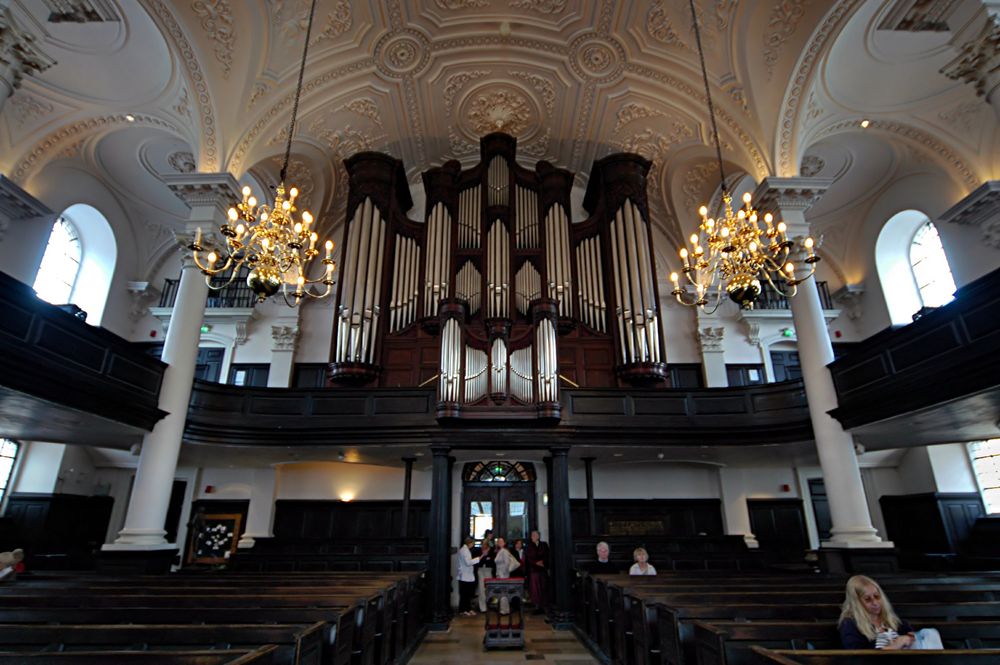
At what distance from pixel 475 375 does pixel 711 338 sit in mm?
6499

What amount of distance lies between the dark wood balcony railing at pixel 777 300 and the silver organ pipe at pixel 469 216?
7.16 m

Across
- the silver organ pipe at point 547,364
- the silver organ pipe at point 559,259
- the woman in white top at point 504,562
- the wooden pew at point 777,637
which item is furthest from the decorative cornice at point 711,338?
the wooden pew at point 777,637

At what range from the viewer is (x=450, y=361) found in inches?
382

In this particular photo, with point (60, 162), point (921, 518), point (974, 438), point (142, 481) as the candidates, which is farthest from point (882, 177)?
point (60, 162)

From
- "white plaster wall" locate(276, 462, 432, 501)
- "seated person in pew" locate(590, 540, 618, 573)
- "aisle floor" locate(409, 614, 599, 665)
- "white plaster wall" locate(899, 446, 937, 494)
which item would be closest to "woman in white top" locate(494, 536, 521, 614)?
"aisle floor" locate(409, 614, 599, 665)

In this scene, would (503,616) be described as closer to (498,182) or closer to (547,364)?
(547,364)

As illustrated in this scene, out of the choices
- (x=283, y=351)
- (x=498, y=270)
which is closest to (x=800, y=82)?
(x=498, y=270)

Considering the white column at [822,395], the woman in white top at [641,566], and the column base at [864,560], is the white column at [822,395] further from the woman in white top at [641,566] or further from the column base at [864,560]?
the woman in white top at [641,566]

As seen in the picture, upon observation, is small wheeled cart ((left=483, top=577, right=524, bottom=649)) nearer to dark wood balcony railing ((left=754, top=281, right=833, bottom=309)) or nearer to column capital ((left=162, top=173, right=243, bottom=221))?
column capital ((left=162, top=173, right=243, bottom=221))

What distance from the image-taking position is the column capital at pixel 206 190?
9531 millimetres

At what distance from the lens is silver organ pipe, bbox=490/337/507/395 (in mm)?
9672

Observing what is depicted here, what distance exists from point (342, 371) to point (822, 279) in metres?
12.1

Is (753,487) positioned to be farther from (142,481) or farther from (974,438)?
(142,481)

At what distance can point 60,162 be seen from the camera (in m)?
11.1
